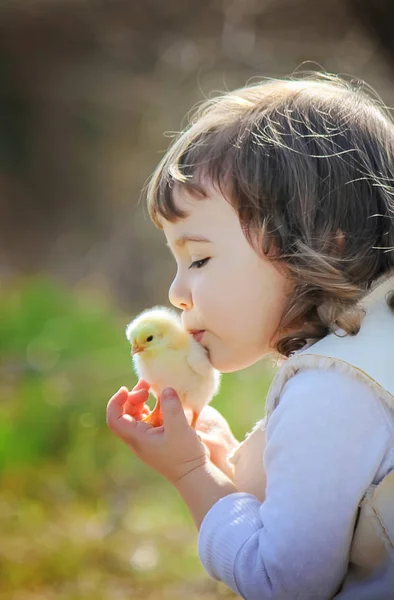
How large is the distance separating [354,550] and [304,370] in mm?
270

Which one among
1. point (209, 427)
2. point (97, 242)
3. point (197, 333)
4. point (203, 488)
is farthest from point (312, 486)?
point (97, 242)

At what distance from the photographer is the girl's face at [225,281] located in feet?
4.23

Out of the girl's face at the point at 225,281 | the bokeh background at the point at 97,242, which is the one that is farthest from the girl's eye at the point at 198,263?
the bokeh background at the point at 97,242

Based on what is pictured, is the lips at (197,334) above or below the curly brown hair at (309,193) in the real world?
below

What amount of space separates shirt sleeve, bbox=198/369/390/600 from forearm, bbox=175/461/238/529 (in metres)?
0.15

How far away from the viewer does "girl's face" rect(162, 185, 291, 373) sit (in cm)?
129

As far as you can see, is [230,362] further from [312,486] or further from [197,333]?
[312,486]

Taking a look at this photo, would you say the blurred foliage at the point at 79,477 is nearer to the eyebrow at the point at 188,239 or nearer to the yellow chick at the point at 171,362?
the yellow chick at the point at 171,362

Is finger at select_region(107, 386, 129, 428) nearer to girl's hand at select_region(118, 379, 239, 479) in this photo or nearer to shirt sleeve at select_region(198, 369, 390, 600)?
girl's hand at select_region(118, 379, 239, 479)

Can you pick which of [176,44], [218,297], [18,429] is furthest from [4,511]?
[176,44]

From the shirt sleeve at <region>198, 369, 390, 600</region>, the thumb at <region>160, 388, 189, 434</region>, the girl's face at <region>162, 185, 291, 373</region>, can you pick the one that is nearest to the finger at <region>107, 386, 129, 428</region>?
the thumb at <region>160, 388, 189, 434</region>

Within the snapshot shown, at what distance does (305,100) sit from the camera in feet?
4.52

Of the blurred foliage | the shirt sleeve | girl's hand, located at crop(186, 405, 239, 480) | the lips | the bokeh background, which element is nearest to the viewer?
the shirt sleeve

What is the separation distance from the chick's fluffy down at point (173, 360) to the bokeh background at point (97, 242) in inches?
40.0
